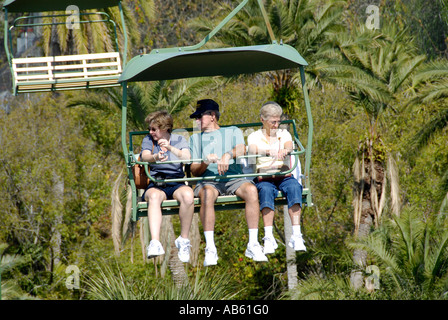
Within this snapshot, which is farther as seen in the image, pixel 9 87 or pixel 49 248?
pixel 9 87

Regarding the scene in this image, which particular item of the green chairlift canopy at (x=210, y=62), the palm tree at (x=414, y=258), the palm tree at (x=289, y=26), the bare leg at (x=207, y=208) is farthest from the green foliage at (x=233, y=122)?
the bare leg at (x=207, y=208)

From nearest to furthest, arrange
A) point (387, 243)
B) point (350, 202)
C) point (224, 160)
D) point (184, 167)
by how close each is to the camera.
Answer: point (224, 160) < point (184, 167) < point (387, 243) < point (350, 202)

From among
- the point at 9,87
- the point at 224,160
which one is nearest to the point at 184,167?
the point at 224,160

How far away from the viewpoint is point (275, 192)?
8.55 metres

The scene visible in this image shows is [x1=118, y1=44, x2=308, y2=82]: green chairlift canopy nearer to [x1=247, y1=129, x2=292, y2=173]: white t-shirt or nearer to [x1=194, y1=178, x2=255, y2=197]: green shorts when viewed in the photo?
[x1=247, y1=129, x2=292, y2=173]: white t-shirt

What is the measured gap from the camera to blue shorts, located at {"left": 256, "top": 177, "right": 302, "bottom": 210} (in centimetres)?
845

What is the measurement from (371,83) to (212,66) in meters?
11.7

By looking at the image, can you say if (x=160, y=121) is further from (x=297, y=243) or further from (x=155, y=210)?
(x=297, y=243)

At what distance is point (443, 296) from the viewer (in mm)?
15711

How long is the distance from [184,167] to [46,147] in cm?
1809

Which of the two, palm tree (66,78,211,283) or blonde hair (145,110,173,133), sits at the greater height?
palm tree (66,78,211,283)

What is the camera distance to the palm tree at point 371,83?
2062 centimetres

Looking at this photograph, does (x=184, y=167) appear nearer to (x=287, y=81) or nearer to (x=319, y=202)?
(x=287, y=81)

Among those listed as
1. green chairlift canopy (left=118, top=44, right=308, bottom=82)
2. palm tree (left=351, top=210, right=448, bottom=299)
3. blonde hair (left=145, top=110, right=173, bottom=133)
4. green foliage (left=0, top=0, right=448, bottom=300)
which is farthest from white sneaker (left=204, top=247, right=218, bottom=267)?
green foliage (left=0, top=0, right=448, bottom=300)
